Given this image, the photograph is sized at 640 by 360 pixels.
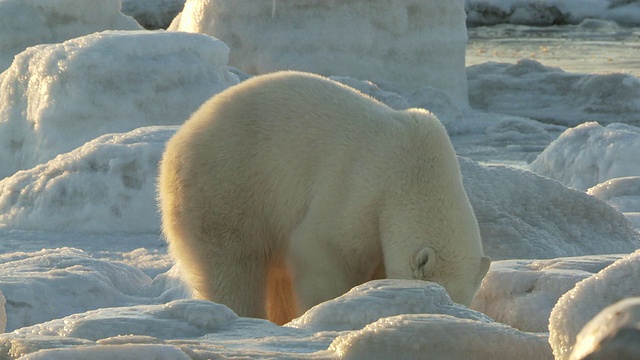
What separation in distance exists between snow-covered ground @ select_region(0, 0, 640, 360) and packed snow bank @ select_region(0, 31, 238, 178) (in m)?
0.01

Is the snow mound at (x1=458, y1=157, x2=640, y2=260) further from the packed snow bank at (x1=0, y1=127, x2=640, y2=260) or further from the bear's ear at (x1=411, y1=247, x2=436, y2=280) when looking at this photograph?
the bear's ear at (x1=411, y1=247, x2=436, y2=280)

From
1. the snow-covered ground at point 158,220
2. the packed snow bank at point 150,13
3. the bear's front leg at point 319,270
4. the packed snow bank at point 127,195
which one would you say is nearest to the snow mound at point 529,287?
the snow-covered ground at point 158,220

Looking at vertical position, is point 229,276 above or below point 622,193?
above

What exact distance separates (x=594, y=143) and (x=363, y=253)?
596 centimetres

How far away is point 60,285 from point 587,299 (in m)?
3.62

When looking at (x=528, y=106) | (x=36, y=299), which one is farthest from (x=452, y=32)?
(x=36, y=299)

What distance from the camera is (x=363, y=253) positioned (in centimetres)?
475

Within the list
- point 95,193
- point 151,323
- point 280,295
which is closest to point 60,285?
point 280,295

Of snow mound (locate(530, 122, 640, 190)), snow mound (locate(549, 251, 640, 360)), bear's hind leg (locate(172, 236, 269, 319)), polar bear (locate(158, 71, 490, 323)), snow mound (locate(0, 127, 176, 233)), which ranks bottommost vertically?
snow mound (locate(530, 122, 640, 190))

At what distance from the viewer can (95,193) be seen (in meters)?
8.34

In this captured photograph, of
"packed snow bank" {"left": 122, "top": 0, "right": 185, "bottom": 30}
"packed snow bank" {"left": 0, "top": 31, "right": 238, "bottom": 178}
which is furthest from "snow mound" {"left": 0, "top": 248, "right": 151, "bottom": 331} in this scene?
"packed snow bank" {"left": 122, "top": 0, "right": 185, "bottom": 30}

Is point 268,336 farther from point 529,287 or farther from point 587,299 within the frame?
point 529,287

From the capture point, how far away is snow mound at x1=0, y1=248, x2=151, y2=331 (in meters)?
5.72

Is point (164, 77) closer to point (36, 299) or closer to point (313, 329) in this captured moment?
point (36, 299)
